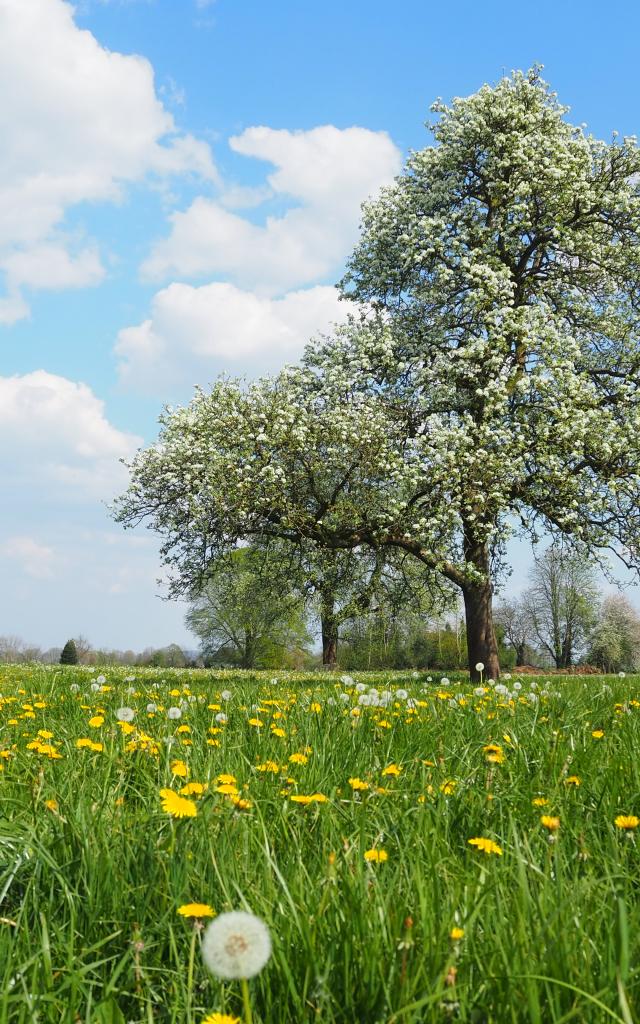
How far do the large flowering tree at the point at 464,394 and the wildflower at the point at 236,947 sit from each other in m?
14.5

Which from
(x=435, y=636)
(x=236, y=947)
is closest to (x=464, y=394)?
(x=236, y=947)

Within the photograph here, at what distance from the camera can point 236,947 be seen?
1417mm

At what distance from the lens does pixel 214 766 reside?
150 inches

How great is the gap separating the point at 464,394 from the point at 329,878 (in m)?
16.8

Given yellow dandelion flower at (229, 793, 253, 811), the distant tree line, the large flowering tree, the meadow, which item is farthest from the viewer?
the distant tree line

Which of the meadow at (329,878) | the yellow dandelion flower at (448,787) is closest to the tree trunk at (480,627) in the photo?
the meadow at (329,878)

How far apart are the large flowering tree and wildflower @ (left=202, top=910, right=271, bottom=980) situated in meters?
14.5

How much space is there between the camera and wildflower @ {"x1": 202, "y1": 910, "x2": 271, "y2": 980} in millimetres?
1375

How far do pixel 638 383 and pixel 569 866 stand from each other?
17.7m

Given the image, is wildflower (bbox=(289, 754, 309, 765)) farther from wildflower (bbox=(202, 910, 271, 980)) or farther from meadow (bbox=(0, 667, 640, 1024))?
wildflower (bbox=(202, 910, 271, 980))

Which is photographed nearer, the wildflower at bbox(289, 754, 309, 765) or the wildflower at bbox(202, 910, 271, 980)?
the wildflower at bbox(202, 910, 271, 980)

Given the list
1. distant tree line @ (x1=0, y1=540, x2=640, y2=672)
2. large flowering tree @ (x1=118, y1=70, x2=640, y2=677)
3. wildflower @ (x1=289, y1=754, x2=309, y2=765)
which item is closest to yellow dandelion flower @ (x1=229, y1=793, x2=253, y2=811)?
wildflower @ (x1=289, y1=754, x2=309, y2=765)

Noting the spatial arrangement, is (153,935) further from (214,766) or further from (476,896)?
(214,766)

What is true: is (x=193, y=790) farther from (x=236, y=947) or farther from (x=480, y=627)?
(x=480, y=627)
